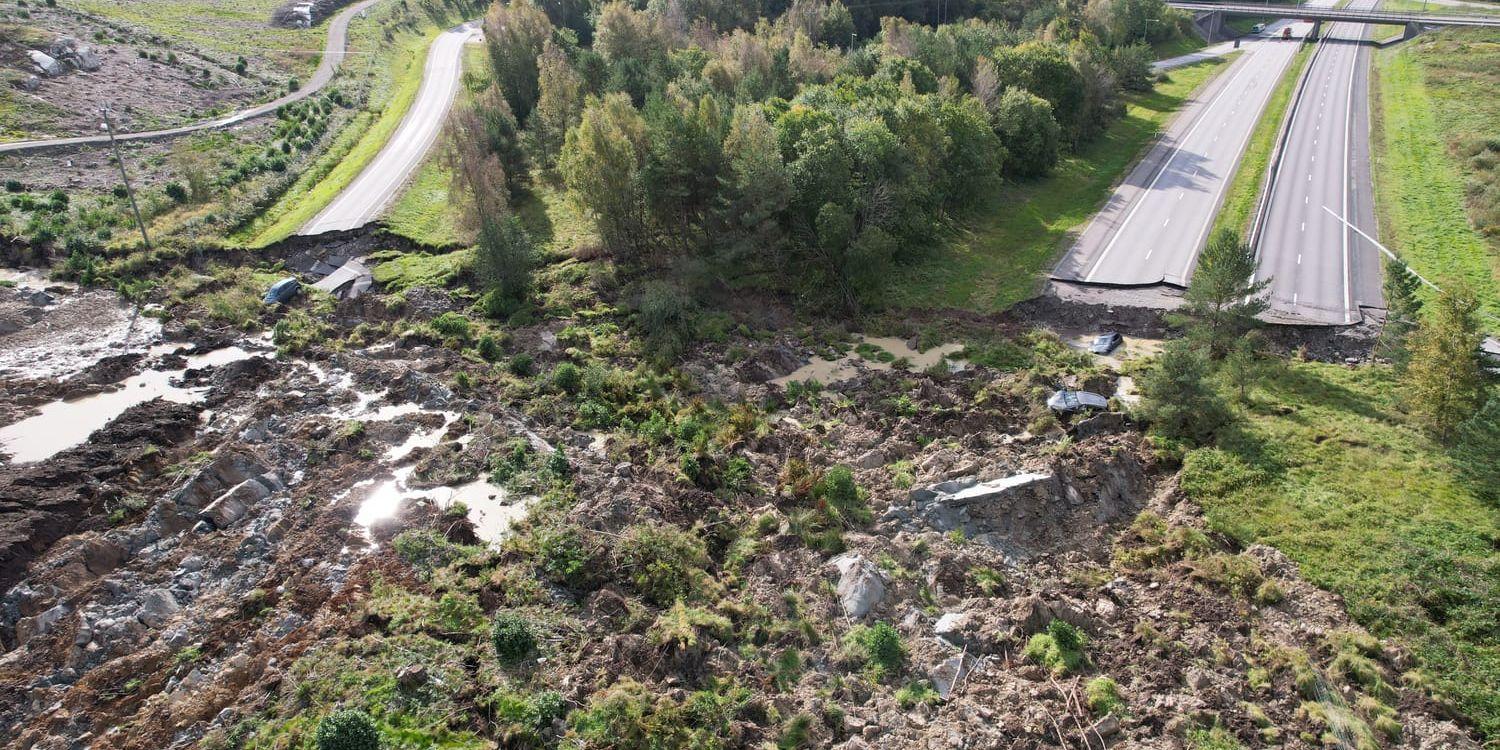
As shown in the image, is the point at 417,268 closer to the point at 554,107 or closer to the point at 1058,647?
the point at 554,107

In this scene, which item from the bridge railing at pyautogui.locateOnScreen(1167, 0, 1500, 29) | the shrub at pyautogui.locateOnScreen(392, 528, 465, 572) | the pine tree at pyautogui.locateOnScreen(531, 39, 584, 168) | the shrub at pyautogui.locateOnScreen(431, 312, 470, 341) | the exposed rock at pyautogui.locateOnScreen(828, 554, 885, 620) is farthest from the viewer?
the bridge railing at pyautogui.locateOnScreen(1167, 0, 1500, 29)

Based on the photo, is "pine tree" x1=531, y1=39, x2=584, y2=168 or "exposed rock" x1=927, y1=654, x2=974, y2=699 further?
"pine tree" x1=531, y1=39, x2=584, y2=168

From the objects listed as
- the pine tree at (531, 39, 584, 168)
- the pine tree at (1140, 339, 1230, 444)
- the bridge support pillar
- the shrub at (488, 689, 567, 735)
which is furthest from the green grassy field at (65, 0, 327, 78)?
the bridge support pillar

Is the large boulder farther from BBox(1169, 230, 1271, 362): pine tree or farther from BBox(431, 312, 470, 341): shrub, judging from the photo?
BBox(1169, 230, 1271, 362): pine tree

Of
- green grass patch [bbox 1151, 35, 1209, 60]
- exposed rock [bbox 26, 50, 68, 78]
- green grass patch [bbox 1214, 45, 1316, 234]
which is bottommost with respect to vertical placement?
green grass patch [bbox 1214, 45, 1316, 234]

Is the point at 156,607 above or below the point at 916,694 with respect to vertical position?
above

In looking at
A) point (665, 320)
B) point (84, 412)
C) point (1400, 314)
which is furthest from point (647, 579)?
point (1400, 314)

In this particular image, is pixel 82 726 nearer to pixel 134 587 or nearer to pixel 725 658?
pixel 134 587
